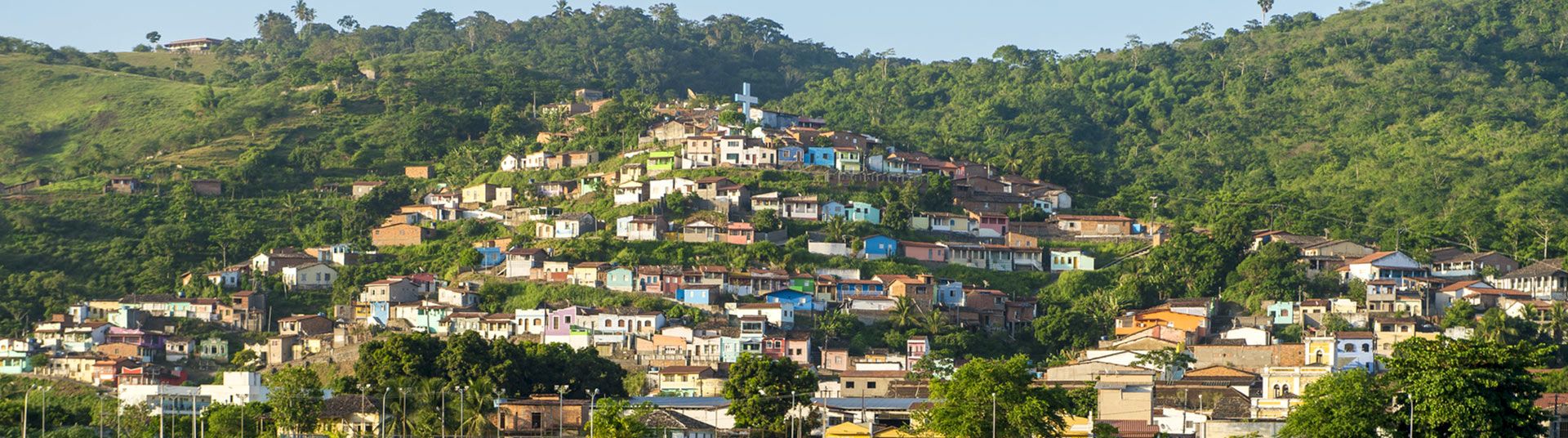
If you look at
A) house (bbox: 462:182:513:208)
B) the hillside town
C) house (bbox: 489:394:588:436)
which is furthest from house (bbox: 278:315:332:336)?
house (bbox: 489:394:588:436)

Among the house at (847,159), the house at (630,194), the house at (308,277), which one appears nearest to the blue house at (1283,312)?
the house at (847,159)

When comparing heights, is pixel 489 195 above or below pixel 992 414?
above

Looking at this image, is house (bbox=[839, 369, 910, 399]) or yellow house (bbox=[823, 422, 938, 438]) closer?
yellow house (bbox=[823, 422, 938, 438])

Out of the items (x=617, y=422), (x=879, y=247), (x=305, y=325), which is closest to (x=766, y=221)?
(x=879, y=247)

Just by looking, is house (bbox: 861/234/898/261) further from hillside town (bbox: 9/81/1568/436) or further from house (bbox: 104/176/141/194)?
house (bbox: 104/176/141/194)

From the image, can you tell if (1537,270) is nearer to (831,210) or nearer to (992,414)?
(831,210)
